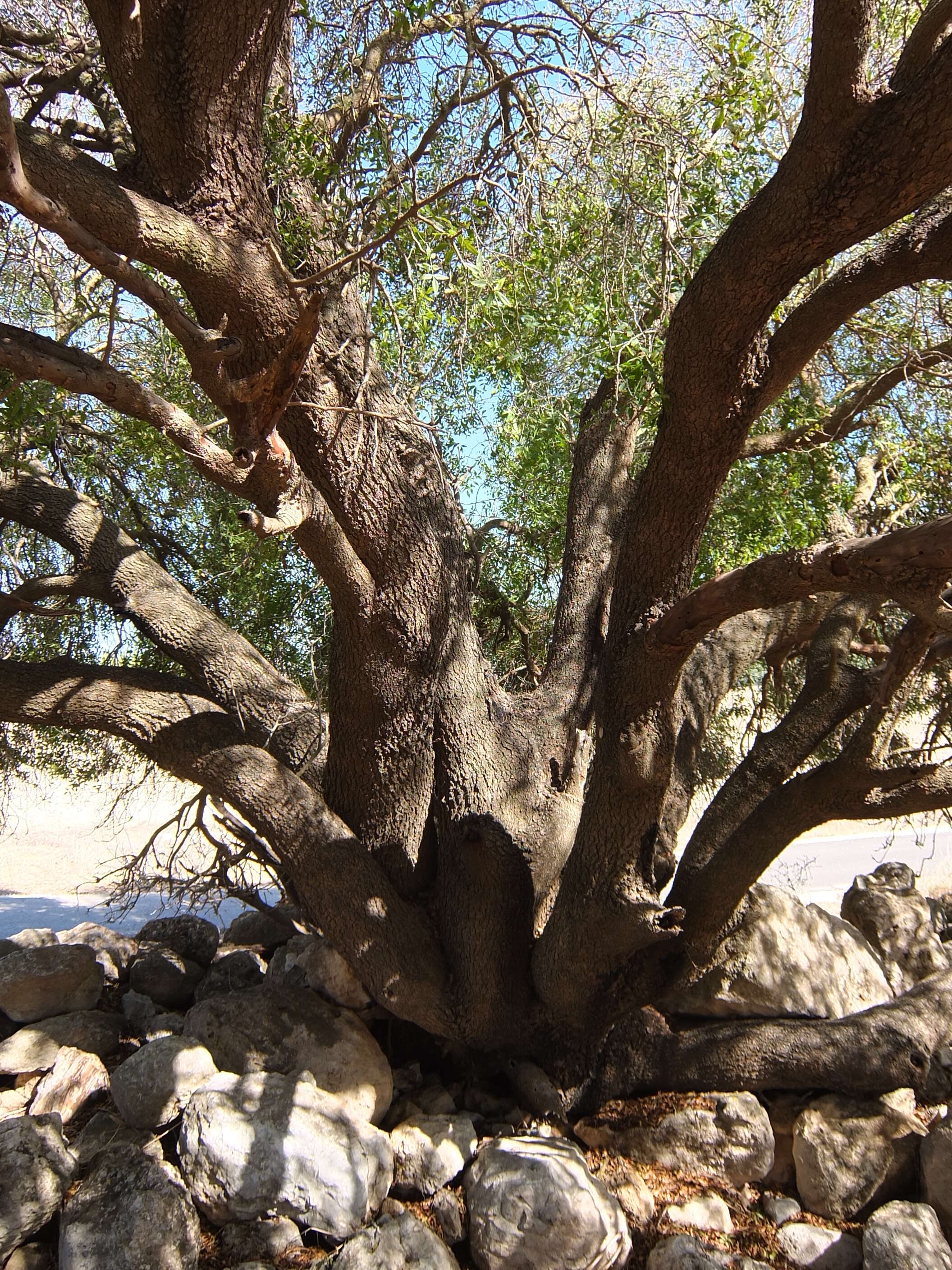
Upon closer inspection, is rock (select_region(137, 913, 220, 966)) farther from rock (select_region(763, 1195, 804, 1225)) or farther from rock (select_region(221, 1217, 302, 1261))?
rock (select_region(763, 1195, 804, 1225))

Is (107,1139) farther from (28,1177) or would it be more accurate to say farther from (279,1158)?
(279,1158)

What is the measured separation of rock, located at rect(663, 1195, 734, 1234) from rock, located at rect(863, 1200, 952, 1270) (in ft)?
1.82

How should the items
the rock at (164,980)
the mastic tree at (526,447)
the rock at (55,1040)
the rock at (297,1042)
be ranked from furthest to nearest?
the rock at (164,980)
the rock at (55,1040)
the rock at (297,1042)
the mastic tree at (526,447)

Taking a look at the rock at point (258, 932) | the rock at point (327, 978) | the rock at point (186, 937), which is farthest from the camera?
the rock at point (258, 932)

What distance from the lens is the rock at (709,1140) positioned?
4.29 metres

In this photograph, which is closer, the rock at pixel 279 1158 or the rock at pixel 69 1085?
the rock at pixel 279 1158

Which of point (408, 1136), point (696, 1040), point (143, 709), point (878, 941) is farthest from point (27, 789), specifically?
point (878, 941)

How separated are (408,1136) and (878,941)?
137 inches

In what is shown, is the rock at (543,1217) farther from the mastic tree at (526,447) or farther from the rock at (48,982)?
the rock at (48,982)

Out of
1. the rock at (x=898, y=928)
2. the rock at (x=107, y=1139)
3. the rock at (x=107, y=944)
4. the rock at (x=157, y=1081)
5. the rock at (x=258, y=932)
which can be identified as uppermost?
the rock at (x=898, y=928)

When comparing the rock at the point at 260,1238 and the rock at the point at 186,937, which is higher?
the rock at the point at 186,937

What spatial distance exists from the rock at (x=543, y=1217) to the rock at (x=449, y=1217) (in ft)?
0.21

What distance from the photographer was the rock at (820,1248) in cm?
373

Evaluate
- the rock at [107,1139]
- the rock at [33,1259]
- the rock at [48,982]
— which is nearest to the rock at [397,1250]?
the rock at [107,1139]
